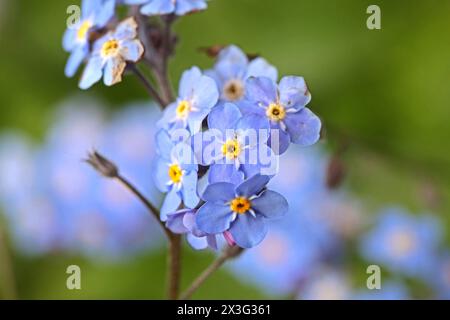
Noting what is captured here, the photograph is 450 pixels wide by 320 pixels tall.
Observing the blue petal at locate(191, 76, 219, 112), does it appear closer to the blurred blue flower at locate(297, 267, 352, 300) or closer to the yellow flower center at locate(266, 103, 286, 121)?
the yellow flower center at locate(266, 103, 286, 121)

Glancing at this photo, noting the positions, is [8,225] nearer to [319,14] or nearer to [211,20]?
[211,20]

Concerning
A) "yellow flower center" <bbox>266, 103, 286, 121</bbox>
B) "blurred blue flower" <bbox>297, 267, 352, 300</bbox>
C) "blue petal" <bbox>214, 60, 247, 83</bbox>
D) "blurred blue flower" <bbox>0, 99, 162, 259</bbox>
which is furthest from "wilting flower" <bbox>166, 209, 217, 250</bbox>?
"blurred blue flower" <bbox>0, 99, 162, 259</bbox>

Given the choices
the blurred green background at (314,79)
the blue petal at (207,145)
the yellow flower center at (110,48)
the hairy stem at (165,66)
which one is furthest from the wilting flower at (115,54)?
the blurred green background at (314,79)

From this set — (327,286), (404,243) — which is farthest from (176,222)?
(404,243)

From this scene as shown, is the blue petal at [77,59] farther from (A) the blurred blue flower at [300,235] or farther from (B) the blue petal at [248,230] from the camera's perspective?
(A) the blurred blue flower at [300,235]
